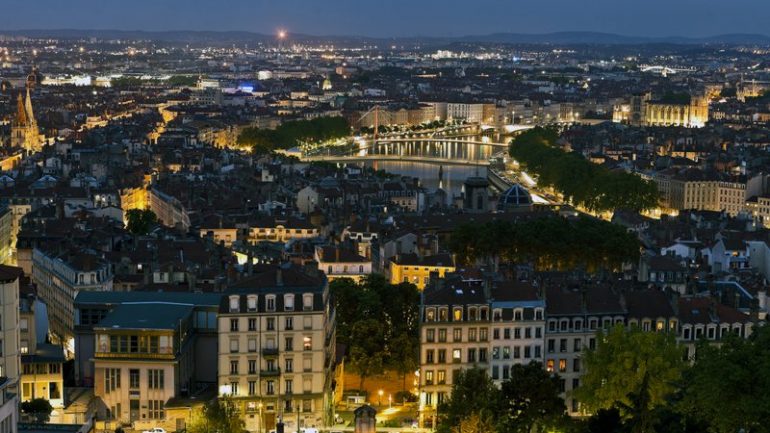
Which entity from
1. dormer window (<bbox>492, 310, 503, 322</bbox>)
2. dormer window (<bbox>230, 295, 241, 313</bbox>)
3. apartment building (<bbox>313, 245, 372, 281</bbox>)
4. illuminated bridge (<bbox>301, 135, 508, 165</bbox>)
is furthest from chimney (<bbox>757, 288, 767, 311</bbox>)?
illuminated bridge (<bbox>301, 135, 508, 165</bbox>)

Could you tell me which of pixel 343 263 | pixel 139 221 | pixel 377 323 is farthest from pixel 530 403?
pixel 139 221

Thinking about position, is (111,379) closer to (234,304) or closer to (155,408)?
(155,408)

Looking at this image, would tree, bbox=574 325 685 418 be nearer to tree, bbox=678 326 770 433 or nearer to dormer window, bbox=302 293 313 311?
tree, bbox=678 326 770 433

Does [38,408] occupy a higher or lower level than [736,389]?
lower

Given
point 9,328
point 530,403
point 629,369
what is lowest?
point 530,403

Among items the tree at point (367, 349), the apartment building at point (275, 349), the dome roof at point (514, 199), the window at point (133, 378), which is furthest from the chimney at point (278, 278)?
the dome roof at point (514, 199)

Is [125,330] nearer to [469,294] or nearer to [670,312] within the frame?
[469,294]

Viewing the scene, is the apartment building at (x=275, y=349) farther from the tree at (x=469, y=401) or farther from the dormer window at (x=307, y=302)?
the tree at (x=469, y=401)
